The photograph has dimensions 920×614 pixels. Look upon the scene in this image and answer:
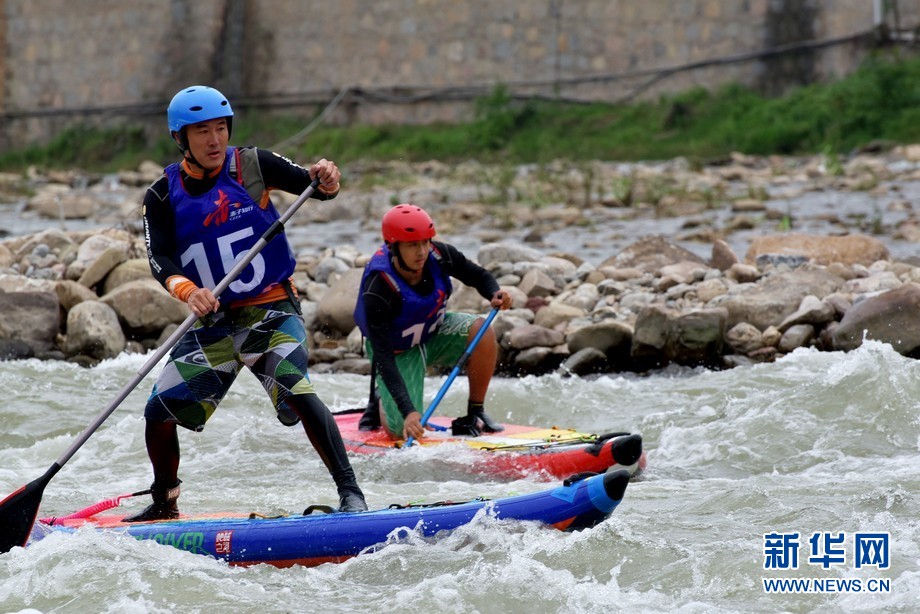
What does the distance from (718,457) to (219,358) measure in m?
2.92

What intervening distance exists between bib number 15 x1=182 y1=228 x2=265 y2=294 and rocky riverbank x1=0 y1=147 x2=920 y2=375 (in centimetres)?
440

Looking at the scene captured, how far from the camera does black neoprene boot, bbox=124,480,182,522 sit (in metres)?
5.53

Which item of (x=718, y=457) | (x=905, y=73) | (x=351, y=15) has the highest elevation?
(x=351, y=15)

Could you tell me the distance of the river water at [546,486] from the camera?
482cm

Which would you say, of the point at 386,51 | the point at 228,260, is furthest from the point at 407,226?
the point at 386,51

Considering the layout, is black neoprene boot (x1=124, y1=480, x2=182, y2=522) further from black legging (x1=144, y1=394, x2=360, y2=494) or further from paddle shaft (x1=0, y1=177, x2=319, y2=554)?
paddle shaft (x1=0, y1=177, x2=319, y2=554)

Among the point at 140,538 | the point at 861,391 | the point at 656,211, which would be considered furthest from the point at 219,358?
the point at 656,211

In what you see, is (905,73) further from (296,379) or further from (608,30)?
(296,379)

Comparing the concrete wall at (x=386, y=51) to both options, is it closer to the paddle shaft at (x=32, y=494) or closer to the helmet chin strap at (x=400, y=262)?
the helmet chin strap at (x=400, y=262)

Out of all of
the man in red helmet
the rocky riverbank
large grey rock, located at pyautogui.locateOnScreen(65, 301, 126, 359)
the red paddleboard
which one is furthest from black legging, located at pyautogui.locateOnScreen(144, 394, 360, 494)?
large grey rock, located at pyautogui.locateOnScreen(65, 301, 126, 359)

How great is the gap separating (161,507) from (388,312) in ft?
6.12

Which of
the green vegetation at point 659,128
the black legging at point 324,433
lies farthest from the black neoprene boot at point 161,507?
the green vegetation at point 659,128

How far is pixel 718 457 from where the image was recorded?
7180 millimetres

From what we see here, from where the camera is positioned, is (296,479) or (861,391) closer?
(296,479)
